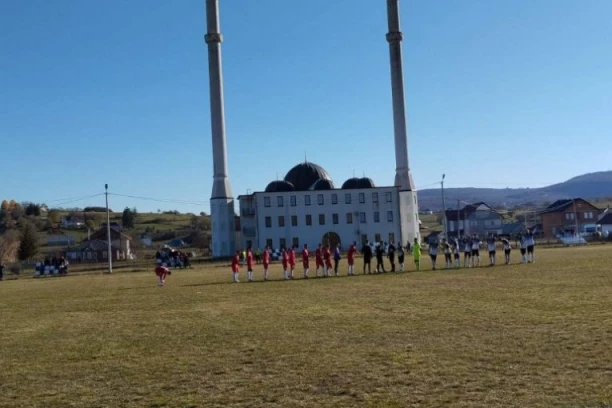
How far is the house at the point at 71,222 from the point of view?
12688 cm

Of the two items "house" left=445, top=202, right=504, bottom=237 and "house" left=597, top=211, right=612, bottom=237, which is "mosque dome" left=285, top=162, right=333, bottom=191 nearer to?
"house" left=445, top=202, right=504, bottom=237

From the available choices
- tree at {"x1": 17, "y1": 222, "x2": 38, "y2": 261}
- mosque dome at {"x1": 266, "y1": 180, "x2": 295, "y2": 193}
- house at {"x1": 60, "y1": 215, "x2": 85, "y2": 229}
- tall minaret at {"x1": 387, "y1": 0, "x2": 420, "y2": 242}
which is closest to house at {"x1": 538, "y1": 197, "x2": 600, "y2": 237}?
tall minaret at {"x1": 387, "y1": 0, "x2": 420, "y2": 242}

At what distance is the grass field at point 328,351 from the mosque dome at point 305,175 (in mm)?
66980

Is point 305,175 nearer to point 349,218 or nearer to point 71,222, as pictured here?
point 349,218

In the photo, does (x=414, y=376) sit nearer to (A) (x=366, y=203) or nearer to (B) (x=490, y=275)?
(B) (x=490, y=275)

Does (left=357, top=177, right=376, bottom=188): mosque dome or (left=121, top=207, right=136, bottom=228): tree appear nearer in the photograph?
(left=357, top=177, right=376, bottom=188): mosque dome

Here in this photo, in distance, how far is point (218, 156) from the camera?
73250mm

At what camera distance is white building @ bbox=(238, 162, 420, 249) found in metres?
77.6

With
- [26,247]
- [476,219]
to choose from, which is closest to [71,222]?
[26,247]

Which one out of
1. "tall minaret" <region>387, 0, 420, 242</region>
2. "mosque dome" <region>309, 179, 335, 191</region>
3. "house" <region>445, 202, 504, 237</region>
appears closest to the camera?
"tall minaret" <region>387, 0, 420, 242</region>

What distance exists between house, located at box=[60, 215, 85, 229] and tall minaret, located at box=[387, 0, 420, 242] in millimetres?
71547

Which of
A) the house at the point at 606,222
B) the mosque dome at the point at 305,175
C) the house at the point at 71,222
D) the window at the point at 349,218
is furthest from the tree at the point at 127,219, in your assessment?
the house at the point at 606,222

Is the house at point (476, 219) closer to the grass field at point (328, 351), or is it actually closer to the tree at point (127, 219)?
the tree at point (127, 219)

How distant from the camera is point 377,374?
9.02m
